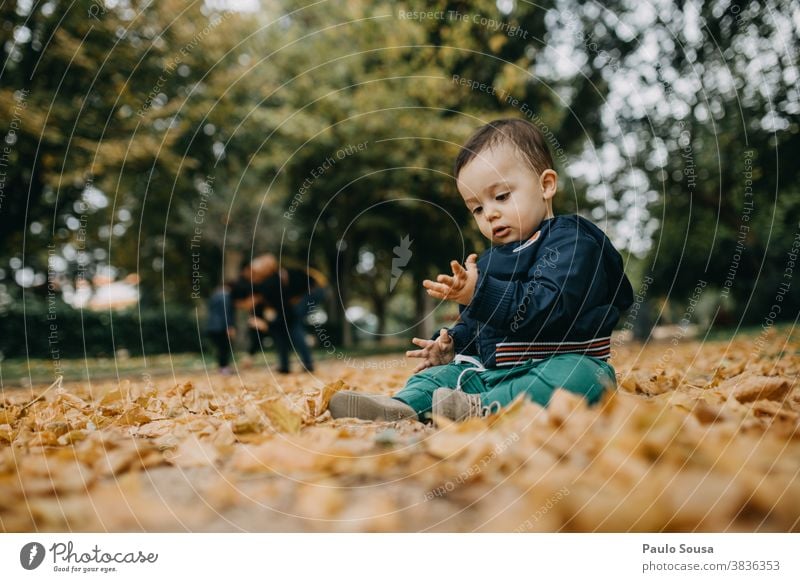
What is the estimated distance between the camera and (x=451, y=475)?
91cm

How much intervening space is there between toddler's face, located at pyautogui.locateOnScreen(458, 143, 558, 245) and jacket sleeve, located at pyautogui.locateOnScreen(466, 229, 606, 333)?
0.12 metres

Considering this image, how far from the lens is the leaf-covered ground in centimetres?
84

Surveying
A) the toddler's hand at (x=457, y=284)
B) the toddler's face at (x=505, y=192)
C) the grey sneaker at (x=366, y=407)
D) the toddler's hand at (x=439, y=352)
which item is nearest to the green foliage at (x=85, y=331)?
the toddler's hand at (x=439, y=352)

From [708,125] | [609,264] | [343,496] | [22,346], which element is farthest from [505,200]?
[22,346]

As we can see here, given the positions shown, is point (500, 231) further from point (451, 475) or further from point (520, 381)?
point (451, 475)

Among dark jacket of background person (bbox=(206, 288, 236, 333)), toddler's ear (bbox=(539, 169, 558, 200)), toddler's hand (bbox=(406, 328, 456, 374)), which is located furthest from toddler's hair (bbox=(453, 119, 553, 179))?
dark jacket of background person (bbox=(206, 288, 236, 333))

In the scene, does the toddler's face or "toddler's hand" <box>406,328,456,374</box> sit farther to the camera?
"toddler's hand" <box>406,328,456,374</box>

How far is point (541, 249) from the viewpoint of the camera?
4.55 ft

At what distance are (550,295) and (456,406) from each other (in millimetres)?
349

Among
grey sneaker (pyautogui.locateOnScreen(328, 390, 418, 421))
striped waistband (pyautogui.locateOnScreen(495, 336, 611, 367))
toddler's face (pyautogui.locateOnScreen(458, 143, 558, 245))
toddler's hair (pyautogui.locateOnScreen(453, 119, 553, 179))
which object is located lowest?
grey sneaker (pyautogui.locateOnScreen(328, 390, 418, 421))

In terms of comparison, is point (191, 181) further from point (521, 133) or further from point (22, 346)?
point (521, 133)

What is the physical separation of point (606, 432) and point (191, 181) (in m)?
9.65

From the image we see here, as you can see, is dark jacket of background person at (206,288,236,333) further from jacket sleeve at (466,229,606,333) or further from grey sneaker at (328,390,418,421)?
jacket sleeve at (466,229,606,333)

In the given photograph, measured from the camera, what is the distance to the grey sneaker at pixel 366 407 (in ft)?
4.32
